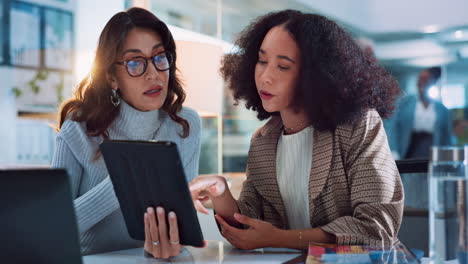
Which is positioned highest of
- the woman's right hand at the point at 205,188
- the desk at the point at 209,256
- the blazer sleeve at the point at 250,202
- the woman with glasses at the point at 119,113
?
the woman with glasses at the point at 119,113

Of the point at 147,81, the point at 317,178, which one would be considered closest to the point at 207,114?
the point at 147,81

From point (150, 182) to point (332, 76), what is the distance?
0.63m

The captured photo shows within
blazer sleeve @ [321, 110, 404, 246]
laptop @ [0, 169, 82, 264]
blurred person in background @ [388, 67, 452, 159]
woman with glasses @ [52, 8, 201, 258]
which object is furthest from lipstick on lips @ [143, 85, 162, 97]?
blurred person in background @ [388, 67, 452, 159]

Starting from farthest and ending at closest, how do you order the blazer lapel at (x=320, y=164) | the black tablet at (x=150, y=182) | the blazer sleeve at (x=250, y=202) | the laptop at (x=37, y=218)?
the blazer sleeve at (x=250, y=202), the blazer lapel at (x=320, y=164), the black tablet at (x=150, y=182), the laptop at (x=37, y=218)

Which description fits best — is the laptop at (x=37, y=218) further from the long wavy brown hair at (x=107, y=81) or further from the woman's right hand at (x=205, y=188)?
the long wavy brown hair at (x=107, y=81)

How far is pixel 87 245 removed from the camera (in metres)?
1.78

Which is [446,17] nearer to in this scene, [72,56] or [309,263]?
[72,56]

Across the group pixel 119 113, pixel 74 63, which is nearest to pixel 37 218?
pixel 119 113

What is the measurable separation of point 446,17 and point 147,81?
5.84 meters

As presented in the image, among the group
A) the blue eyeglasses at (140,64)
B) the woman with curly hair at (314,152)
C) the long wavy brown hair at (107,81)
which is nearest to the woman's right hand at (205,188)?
the woman with curly hair at (314,152)

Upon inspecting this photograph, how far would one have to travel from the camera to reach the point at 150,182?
1.31 meters

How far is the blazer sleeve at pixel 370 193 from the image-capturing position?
4.84ft

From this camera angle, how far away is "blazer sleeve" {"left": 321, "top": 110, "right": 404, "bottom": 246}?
58.1 inches

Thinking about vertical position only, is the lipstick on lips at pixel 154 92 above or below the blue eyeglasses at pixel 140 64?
below
